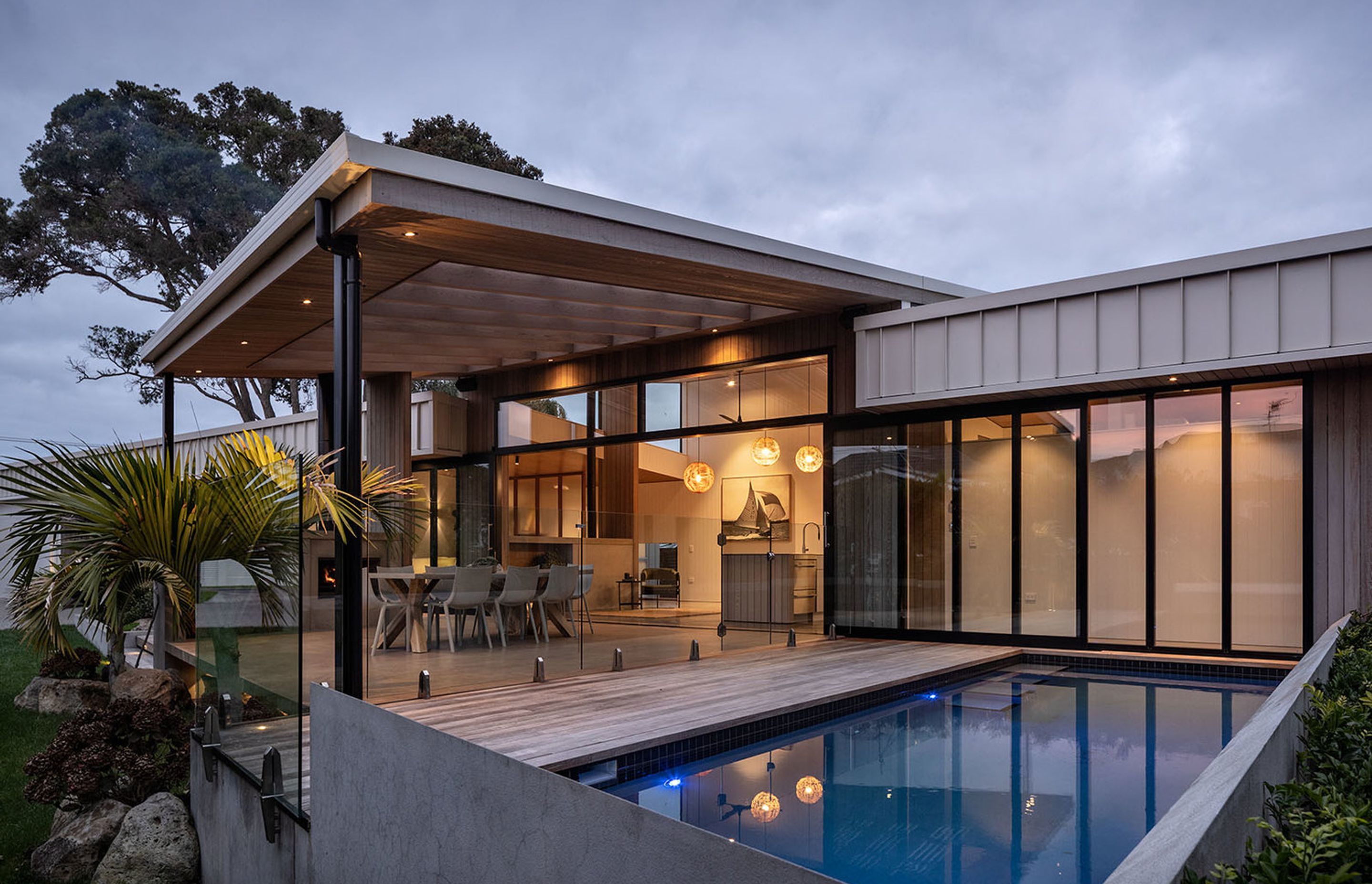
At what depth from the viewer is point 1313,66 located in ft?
81.1

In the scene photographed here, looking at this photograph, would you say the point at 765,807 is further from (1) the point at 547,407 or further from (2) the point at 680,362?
(1) the point at 547,407

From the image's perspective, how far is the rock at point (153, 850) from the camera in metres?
5.41

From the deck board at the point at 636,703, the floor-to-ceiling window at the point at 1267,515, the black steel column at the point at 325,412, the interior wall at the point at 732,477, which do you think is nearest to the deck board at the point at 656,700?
the deck board at the point at 636,703

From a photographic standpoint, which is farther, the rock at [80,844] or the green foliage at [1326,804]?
the rock at [80,844]

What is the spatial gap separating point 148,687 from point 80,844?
3.38 ft

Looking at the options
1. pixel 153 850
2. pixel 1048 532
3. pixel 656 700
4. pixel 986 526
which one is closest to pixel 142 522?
pixel 153 850

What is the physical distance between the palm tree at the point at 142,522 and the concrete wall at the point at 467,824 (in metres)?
1.98

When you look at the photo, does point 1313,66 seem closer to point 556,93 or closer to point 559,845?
point 556,93

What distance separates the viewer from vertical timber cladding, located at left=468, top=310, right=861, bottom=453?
401 inches

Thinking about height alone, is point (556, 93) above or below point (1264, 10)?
above

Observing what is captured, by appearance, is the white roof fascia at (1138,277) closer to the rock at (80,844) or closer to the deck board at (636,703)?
the deck board at (636,703)

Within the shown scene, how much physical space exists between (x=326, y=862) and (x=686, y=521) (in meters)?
5.13

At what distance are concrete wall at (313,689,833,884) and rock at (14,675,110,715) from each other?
6.76 metres

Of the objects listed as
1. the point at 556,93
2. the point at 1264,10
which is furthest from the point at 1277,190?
the point at 556,93
